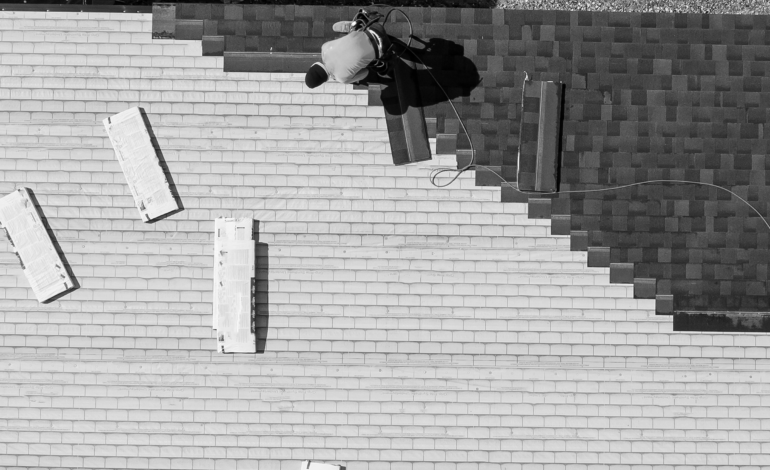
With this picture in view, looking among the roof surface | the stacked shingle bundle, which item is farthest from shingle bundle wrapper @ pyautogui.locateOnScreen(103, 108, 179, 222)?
the stacked shingle bundle

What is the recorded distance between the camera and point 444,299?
31.2 ft

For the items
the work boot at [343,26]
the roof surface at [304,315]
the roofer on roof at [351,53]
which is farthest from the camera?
the roof surface at [304,315]

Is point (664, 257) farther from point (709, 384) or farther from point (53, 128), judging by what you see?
point (53, 128)

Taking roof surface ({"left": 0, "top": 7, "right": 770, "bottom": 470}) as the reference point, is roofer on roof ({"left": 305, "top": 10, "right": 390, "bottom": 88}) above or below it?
above

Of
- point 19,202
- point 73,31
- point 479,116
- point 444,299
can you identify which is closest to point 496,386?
point 444,299

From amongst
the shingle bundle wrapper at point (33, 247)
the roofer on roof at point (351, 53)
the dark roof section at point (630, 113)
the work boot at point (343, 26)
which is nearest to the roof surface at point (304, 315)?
the shingle bundle wrapper at point (33, 247)

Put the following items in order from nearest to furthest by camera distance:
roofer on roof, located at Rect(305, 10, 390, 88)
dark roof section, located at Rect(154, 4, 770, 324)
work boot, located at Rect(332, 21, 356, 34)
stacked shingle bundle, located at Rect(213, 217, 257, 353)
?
roofer on roof, located at Rect(305, 10, 390, 88)
work boot, located at Rect(332, 21, 356, 34)
stacked shingle bundle, located at Rect(213, 217, 257, 353)
dark roof section, located at Rect(154, 4, 770, 324)

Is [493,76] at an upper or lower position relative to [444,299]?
upper

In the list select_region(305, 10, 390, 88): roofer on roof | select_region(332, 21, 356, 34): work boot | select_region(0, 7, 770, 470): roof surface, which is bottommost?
select_region(0, 7, 770, 470): roof surface

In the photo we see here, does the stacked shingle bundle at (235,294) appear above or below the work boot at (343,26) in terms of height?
below

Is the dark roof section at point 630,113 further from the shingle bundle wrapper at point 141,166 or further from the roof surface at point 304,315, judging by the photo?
the shingle bundle wrapper at point 141,166

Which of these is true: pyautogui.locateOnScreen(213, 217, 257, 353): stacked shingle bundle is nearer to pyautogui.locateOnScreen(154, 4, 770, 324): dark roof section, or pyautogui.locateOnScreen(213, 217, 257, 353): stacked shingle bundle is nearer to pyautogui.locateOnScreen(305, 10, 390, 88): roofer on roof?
pyautogui.locateOnScreen(305, 10, 390, 88): roofer on roof

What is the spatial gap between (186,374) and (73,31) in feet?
19.0

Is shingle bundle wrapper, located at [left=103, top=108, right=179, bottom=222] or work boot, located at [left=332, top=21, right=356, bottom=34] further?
shingle bundle wrapper, located at [left=103, top=108, right=179, bottom=222]
